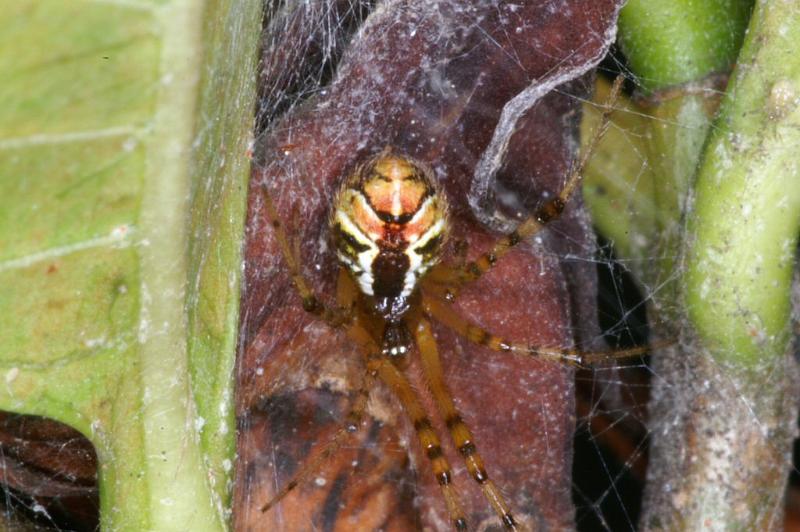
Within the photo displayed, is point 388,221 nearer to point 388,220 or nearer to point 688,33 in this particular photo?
point 388,220

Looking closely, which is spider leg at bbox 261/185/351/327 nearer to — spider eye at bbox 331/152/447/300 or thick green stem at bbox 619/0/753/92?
spider eye at bbox 331/152/447/300

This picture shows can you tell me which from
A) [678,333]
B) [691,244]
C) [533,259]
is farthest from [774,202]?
[533,259]

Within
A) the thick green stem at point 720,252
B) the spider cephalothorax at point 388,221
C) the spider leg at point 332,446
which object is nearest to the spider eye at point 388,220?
the spider cephalothorax at point 388,221

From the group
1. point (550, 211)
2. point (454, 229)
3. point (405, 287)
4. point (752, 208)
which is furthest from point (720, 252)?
point (405, 287)

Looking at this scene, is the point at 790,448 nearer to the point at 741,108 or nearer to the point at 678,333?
the point at 678,333

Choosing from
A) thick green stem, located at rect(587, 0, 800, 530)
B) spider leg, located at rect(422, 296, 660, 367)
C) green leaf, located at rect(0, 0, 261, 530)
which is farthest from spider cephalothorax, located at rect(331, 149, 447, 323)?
thick green stem, located at rect(587, 0, 800, 530)

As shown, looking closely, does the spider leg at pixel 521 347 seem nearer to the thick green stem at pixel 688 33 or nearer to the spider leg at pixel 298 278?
the spider leg at pixel 298 278

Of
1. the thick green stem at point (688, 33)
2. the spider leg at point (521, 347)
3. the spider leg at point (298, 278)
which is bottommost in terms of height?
the spider leg at point (521, 347)
